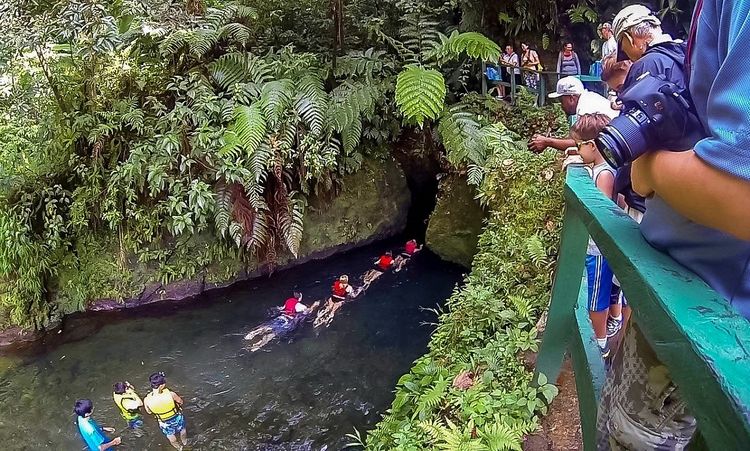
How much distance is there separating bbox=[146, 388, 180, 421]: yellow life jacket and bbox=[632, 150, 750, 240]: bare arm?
14.4 ft

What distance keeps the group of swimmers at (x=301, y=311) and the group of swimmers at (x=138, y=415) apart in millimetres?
1339

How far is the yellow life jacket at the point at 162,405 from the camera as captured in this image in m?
4.43

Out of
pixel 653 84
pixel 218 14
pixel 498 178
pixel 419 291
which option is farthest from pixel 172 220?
pixel 653 84

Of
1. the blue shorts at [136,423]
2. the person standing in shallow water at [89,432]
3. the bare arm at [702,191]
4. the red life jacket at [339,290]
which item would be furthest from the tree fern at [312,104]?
the bare arm at [702,191]

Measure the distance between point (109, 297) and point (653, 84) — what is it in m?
6.81

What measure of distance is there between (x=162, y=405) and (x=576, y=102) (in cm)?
384

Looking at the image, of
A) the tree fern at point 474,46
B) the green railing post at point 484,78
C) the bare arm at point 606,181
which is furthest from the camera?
the green railing post at point 484,78

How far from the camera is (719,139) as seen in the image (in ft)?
2.50

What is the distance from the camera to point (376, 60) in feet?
22.1

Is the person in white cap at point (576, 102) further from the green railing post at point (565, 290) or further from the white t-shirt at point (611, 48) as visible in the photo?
the green railing post at point (565, 290)

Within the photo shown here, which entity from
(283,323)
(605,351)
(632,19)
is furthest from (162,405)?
(632,19)

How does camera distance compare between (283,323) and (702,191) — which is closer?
(702,191)

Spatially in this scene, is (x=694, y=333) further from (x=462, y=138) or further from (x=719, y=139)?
(x=462, y=138)

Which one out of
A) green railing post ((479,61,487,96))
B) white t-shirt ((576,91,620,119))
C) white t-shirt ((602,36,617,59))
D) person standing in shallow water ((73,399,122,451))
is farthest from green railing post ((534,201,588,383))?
green railing post ((479,61,487,96))
